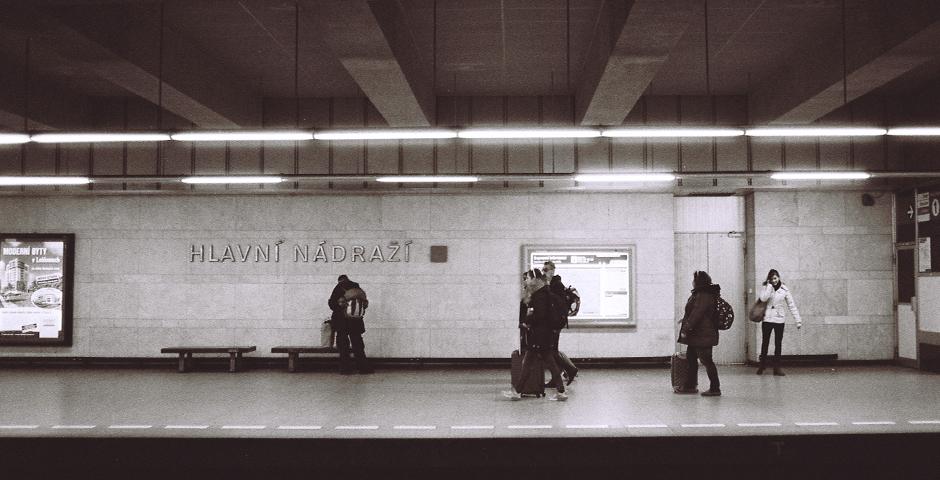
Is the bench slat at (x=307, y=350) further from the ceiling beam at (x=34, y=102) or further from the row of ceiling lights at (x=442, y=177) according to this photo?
the ceiling beam at (x=34, y=102)

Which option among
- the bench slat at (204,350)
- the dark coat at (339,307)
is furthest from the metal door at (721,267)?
the bench slat at (204,350)

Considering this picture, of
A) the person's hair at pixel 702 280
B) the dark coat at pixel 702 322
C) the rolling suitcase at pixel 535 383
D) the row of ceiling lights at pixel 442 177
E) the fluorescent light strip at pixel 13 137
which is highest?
the fluorescent light strip at pixel 13 137

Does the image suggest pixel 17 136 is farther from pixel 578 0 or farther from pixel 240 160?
pixel 578 0

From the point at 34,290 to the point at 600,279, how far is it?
391 inches

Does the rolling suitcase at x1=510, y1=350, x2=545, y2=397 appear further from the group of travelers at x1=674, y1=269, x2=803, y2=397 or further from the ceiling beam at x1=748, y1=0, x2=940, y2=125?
the ceiling beam at x1=748, y1=0, x2=940, y2=125

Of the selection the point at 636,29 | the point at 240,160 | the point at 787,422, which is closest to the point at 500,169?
the point at 240,160

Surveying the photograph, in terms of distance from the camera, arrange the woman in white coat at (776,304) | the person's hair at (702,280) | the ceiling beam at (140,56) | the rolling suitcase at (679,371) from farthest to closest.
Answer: the woman in white coat at (776,304) → the rolling suitcase at (679,371) → the person's hair at (702,280) → the ceiling beam at (140,56)

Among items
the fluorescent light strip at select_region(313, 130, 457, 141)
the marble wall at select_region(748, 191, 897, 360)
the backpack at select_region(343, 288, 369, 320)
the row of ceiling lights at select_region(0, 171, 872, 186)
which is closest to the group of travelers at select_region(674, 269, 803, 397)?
the row of ceiling lights at select_region(0, 171, 872, 186)

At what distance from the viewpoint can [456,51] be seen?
8.80 m

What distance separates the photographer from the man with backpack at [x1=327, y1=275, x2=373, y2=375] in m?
10.9

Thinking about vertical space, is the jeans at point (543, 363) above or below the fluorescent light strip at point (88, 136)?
below

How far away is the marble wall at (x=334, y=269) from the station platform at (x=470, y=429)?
251 centimetres

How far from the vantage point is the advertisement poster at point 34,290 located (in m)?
12.0

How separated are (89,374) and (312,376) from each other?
3669 millimetres
